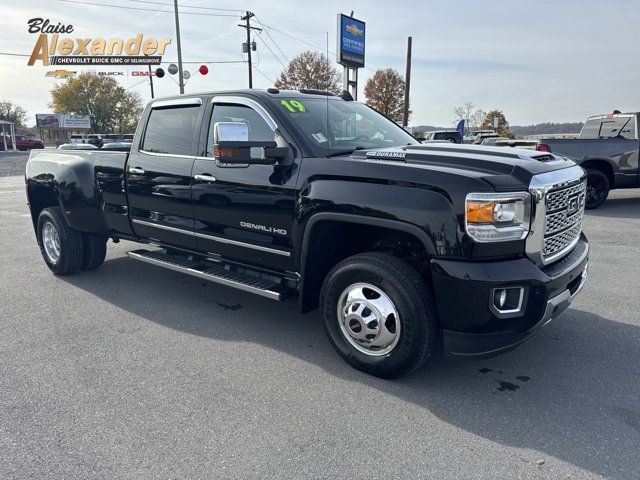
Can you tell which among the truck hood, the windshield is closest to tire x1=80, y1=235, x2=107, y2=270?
the windshield

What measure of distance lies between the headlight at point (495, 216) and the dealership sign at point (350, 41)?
73.7 feet

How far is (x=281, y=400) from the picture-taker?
10.1ft

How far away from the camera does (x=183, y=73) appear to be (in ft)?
88.0

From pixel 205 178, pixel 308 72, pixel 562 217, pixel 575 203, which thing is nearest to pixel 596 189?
pixel 575 203

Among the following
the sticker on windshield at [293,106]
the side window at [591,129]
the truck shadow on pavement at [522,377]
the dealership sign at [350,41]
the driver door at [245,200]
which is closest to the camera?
the truck shadow on pavement at [522,377]

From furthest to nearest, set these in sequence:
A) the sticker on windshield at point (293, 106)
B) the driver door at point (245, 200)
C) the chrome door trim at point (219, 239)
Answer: the sticker on windshield at point (293, 106), the chrome door trim at point (219, 239), the driver door at point (245, 200)

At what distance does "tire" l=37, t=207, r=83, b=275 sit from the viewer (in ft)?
18.6

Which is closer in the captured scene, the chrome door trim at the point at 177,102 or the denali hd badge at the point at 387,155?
the denali hd badge at the point at 387,155

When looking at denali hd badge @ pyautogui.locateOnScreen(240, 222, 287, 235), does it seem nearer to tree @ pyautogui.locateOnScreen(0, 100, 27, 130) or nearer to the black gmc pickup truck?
the black gmc pickup truck

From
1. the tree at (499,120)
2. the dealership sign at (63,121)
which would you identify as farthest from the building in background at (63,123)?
the tree at (499,120)

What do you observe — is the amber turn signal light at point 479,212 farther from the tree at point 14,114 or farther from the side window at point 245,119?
the tree at point 14,114

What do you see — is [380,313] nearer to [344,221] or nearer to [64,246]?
[344,221]

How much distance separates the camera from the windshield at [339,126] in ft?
12.4

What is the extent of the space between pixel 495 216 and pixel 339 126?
1687 millimetres
